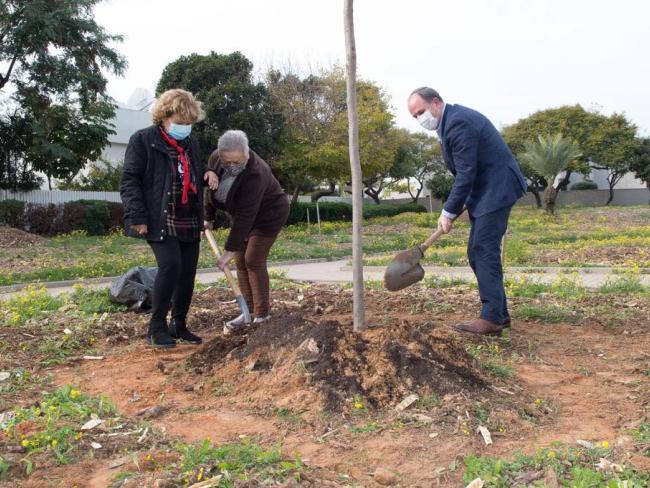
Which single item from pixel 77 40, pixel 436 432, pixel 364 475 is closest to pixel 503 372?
pixel 436 432

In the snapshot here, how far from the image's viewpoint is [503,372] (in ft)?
11.8

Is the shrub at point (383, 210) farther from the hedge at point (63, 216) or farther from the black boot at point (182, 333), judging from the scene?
the black boot at point (182, 333)

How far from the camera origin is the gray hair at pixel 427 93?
4656 mm

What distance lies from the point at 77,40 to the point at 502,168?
20.9m

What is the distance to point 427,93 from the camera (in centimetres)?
466

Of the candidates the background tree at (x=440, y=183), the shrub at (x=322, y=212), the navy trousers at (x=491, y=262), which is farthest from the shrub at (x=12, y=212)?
the background tree at (x=440, y=183)

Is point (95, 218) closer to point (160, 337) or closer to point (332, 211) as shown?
point (332, 211)

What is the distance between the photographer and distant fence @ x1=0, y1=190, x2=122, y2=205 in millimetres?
23378

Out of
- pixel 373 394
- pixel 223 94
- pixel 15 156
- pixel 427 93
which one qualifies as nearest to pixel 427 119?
pixel 427 93

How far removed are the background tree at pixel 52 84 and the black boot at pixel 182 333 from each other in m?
18.6

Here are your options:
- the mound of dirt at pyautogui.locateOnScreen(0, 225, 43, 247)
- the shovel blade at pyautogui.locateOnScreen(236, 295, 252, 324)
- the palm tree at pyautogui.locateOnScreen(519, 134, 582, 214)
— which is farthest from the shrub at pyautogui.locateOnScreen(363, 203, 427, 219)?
the shovel blade at pyautogui.locateOnScreen(236, 295, 252, 324)

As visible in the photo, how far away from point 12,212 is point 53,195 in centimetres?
409

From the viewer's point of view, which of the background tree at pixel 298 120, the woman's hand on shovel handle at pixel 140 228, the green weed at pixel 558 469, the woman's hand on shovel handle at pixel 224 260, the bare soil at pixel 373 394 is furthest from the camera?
the background tree at pixel 298 120

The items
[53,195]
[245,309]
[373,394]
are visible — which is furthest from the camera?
[53,195]
